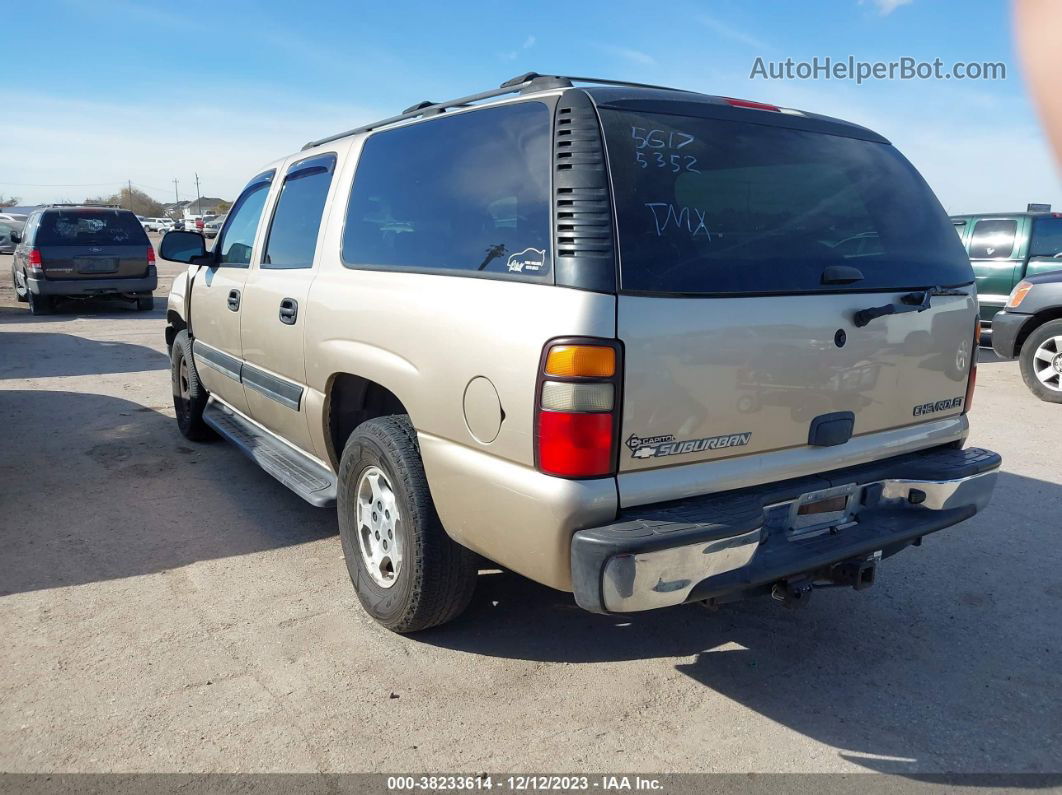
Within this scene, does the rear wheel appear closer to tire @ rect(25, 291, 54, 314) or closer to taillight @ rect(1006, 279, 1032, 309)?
tire @ rect(25, 291, 54, 314)

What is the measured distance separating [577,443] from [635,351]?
316mm

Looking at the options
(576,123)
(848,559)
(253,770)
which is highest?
(576,123)

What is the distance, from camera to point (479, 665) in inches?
124

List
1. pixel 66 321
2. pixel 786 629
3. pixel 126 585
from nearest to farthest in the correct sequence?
pixel 786 629, pixel 126 585, pixel 66 321

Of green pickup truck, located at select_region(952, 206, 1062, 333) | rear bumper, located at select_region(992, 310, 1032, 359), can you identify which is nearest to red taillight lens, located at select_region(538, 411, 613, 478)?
rear bumper, located at select_region(992, 310, 1032, 359)

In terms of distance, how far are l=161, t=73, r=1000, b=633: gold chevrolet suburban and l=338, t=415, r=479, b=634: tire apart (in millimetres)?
11

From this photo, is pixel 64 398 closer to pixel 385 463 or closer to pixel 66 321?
pixel 385 463

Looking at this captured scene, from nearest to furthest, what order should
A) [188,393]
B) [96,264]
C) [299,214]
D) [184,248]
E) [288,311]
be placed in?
[288,311] < [299,214] < [184,248] < [188,393] < [96,264]

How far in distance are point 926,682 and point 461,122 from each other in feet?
8.89

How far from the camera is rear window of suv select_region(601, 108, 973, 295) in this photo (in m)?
2.57

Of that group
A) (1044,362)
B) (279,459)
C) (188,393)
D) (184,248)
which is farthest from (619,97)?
(1044,362)

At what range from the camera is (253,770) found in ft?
8.38

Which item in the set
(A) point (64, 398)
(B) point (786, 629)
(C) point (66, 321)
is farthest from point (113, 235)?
(B) point (786, 629)

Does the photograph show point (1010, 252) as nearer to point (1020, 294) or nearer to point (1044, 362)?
point (1020, 294)
